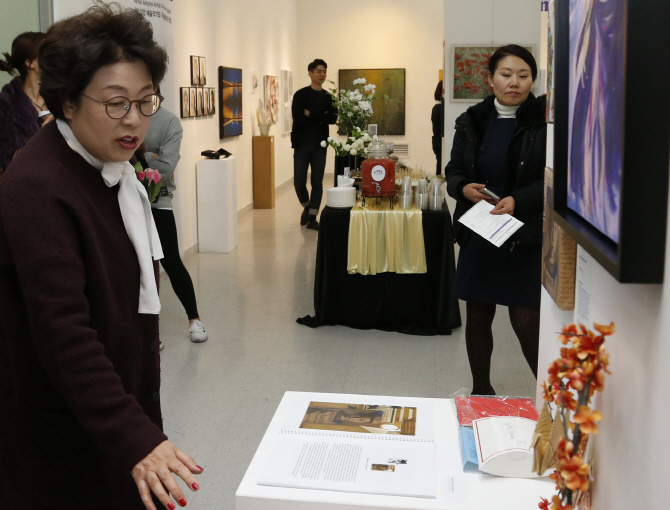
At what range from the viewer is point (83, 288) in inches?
52.7

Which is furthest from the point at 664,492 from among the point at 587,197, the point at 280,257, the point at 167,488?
the point at 280,257

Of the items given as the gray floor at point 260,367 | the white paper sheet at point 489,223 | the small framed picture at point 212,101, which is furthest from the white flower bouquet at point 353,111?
the white paper sheet at point 489,223

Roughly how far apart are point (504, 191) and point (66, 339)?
235 centimetres

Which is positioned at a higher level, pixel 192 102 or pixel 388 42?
pixel 388 42

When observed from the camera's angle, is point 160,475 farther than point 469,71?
No

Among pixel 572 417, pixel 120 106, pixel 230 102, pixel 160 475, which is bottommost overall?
pixel 160 475

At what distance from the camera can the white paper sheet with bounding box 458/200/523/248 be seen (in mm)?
3004

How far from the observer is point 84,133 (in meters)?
1.42

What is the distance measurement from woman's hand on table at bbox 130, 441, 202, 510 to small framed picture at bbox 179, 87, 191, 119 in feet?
21.8

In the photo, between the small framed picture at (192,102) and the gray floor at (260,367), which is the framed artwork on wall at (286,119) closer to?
the small framed picture at (192,102)

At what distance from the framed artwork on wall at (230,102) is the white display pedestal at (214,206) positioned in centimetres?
144

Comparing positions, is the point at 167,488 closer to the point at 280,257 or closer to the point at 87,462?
the point at 87,462

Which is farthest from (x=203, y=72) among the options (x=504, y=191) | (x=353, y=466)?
(x=353, y=466)

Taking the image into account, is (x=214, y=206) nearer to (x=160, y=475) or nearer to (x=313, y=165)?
(x=313, y=165)
